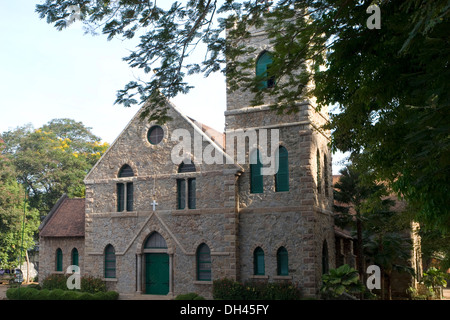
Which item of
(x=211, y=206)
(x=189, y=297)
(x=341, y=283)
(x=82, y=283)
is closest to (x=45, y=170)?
(x=82, y=283)

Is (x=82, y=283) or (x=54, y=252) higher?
(x=54, y=252)

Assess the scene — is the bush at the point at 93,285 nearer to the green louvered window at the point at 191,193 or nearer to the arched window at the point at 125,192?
the arched window at the point at 125,192

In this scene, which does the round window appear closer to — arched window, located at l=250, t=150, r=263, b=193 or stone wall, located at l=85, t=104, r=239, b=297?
stone wall, located at l=85, t=104, r=239, b=297

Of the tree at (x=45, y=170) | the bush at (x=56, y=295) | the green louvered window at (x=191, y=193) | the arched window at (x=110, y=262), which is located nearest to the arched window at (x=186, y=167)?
the green louvered window at (x=191, y=193)

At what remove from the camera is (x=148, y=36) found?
11.6 metres

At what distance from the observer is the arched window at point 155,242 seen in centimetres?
2500

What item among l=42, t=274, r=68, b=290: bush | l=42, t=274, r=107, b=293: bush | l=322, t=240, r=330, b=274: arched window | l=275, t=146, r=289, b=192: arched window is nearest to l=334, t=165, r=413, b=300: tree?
l=322, t=240, r=330, b=274: arched window

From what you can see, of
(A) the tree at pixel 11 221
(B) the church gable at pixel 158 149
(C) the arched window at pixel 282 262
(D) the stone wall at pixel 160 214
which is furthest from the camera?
(A) the tree at pixel 11 221

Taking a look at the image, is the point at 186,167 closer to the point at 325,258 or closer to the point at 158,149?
the point at 158,149

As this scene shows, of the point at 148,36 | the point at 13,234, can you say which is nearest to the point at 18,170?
the point at 13,234

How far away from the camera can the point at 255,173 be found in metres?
24.1

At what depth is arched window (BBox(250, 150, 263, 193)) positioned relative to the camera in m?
23.9

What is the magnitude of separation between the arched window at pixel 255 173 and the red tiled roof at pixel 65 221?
10632 millimetres

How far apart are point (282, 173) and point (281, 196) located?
1154 millimetres
